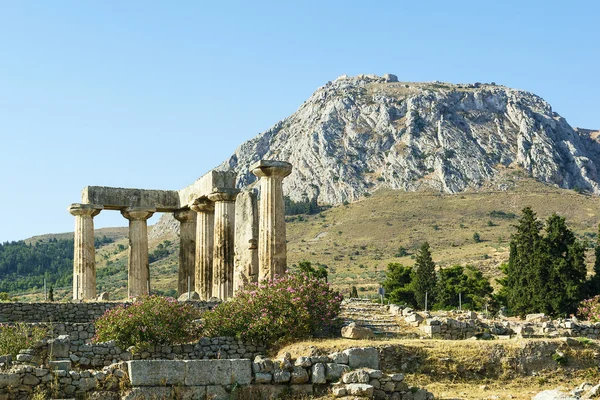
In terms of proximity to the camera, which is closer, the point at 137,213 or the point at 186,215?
the point at 137,213

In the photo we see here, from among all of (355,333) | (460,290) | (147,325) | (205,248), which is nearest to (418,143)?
(460,290)

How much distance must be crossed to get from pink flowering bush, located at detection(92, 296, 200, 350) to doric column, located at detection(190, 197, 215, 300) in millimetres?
8500

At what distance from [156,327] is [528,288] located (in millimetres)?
26982

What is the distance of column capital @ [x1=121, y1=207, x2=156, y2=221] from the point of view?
32.3 meters

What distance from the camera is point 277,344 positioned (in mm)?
21406

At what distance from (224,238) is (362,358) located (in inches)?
539

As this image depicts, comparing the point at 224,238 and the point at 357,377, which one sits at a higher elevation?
the point at 224,238

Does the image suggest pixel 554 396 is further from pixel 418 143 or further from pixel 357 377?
pixel 418 143

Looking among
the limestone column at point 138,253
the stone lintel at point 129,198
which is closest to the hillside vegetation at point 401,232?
the limestone column at point 138,253

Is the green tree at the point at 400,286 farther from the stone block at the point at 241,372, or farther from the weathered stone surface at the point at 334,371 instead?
the stone block at the point at 241,372

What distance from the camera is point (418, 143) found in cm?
15088

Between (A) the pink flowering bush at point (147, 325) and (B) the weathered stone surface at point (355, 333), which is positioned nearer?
(A) the pink flowering bush at point (147, 325)

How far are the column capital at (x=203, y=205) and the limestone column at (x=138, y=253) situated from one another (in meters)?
2.74

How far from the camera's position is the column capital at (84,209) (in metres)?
31.6
